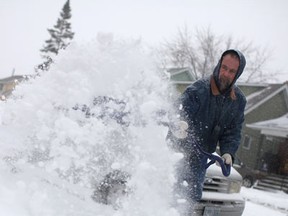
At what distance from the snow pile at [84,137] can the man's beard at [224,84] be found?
79 centimetres

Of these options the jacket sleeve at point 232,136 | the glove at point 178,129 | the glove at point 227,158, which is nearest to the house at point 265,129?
the jacket sleeve at point 232,136

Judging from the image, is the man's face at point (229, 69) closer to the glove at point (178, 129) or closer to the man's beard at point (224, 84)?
the man's beard at point (224, 84)

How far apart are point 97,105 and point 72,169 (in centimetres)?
43

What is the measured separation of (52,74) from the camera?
8.77ft

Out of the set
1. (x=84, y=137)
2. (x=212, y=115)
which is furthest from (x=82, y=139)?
(x=212, y=115)

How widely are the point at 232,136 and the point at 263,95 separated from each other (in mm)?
22031

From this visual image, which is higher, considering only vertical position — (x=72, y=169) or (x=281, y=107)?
(x=281, y=107)

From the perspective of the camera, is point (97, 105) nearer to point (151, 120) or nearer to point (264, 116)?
point (151, 120)

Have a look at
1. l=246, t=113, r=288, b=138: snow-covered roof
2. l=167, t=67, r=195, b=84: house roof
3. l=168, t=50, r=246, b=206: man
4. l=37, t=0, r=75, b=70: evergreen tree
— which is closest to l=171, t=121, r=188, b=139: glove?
l=168, t=50, r=246, b=206: man

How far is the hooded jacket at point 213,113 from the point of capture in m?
3.28

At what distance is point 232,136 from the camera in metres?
3.45

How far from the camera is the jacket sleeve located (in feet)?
11.2

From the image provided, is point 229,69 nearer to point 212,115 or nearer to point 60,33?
point 212,115

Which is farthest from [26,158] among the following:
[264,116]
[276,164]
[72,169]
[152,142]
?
[264,116]
